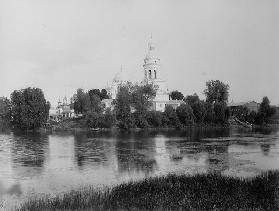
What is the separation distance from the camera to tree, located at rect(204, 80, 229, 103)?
335 feet

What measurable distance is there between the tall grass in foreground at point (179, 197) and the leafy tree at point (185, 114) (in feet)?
230

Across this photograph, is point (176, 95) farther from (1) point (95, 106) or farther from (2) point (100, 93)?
(1) point (95, 106)

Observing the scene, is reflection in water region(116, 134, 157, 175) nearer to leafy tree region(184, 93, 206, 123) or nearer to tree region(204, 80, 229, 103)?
leafy tree region(184, 93, 206, 123)

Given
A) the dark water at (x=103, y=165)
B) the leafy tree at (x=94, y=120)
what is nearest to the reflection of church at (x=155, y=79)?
the leafy tree at (x=94, y=120)

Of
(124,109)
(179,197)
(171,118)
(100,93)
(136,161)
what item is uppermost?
(100,93)

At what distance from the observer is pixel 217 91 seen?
337ft

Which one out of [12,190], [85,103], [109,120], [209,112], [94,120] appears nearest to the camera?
[12,190]

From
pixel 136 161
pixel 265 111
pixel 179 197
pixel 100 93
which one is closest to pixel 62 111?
pixel 100 93

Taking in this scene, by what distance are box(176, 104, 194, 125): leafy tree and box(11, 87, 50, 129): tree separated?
26335mm

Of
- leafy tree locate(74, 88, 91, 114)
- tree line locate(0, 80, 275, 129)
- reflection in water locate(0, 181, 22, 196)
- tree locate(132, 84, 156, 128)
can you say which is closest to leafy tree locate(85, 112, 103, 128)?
tree line locate(0, 80, 275, 129)

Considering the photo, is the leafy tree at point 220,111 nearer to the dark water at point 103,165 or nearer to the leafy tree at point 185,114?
the leafy tree at point 185,114

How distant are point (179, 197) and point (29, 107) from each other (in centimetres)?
6743

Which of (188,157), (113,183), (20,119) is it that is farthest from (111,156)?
(20,119)

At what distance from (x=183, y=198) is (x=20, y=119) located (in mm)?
69639
